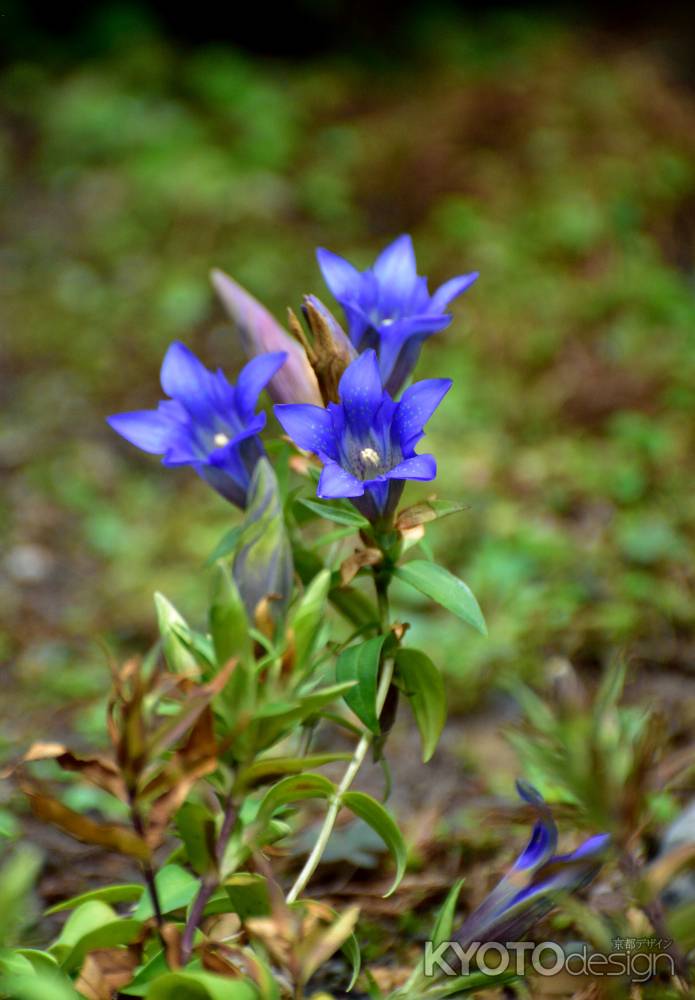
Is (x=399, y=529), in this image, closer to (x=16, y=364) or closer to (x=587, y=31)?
(x=16, y=364)

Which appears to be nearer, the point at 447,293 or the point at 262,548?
the point at 262,548

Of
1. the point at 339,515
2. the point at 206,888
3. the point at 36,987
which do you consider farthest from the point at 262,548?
the point at 36,987

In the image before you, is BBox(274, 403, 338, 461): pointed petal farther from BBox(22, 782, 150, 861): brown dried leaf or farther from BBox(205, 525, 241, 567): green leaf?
BBox(22, 782, 150, 861): brown dried leaf

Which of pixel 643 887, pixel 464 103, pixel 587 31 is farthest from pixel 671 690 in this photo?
pixel 587 31

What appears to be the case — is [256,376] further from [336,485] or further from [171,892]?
[171,892]

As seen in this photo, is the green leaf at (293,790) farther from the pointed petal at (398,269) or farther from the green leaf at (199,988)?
the pointed petal at (398,269)

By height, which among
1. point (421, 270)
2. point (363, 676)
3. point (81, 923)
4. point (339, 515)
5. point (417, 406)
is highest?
point (417, 406)

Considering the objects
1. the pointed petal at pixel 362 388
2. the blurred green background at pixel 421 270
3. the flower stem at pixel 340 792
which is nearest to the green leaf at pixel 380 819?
the flower stem at pixel 340 792
